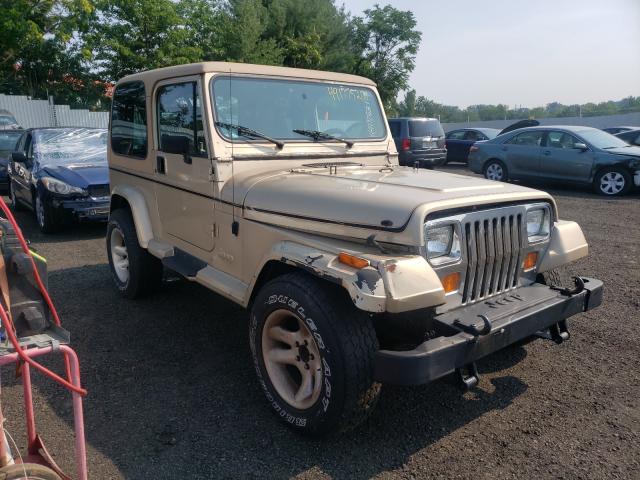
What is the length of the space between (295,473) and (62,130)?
8371 mm

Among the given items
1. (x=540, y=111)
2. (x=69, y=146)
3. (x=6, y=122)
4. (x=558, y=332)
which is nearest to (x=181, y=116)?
(x=558, y=332)

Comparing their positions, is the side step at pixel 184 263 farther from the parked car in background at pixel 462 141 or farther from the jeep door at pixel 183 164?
the parked car in background at pixel 462 141

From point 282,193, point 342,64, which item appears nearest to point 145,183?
point 282,193

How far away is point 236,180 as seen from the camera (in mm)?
3549

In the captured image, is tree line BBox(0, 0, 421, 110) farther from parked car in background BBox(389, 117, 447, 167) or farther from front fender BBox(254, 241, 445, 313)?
front fender BBox(254, 241, 445, 313)

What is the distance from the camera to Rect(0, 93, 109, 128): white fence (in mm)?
18438

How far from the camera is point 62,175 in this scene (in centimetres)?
786

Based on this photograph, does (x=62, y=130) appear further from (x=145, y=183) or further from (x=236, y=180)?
(x=236, y=180)

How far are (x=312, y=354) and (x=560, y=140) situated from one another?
10.6 meters

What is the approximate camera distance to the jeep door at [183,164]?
12.3 feet

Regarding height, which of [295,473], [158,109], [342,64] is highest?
[342,64]

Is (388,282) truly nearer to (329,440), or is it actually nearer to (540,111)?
(329,440)

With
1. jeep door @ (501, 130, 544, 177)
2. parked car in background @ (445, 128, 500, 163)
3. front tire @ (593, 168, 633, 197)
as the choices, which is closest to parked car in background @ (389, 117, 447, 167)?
jeep door @ (501, 130, 544, 177)

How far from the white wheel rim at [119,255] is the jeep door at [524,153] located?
965cm
